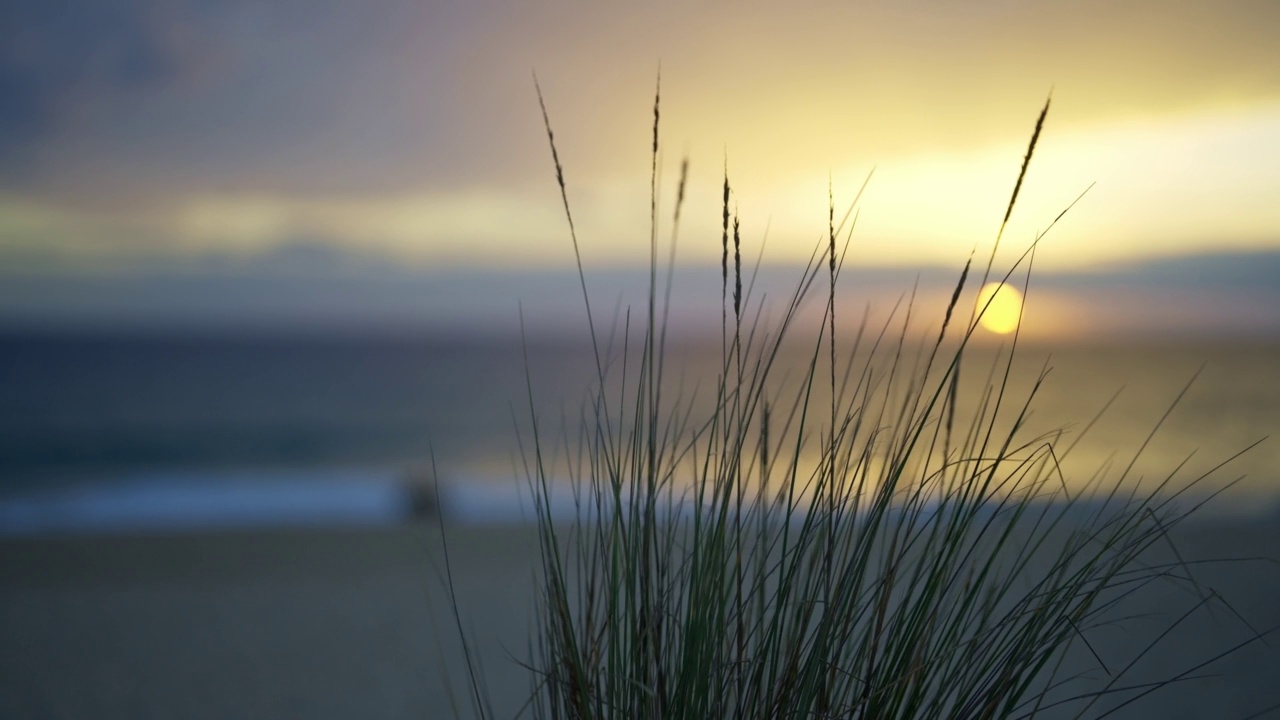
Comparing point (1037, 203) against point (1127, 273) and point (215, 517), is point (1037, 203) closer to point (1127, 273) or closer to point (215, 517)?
point (1127, 273)

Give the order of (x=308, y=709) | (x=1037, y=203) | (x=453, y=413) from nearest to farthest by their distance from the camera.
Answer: (x=1037, y=203), (x=308, y=709), (x=453, y=413)

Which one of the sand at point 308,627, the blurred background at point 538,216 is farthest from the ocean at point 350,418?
the sand at point 308,627

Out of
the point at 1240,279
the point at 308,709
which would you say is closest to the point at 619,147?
the point at 1240,279

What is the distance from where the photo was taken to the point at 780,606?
926 millimetres

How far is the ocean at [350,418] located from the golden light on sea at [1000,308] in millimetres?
215

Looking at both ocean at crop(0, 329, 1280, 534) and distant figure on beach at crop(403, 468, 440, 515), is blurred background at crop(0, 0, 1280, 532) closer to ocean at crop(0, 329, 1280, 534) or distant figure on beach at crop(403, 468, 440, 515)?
ocean at crop(0, 329, 1280, 534)

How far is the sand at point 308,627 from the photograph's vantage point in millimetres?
3371

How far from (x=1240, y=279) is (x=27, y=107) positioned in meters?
10.8

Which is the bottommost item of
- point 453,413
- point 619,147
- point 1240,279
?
point 453,413

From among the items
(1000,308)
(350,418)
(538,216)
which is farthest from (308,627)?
(350,418)

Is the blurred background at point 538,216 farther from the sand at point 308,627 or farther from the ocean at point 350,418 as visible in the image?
the ocean at point 350,418

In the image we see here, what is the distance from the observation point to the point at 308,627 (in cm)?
414

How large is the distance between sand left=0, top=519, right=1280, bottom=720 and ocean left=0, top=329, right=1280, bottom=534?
957 millimetres

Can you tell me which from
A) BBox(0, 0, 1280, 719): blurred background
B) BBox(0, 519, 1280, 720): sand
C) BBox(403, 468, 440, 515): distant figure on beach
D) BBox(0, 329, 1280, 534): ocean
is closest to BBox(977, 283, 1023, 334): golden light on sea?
BBox(0, 0, 1280, 719): blurred background
